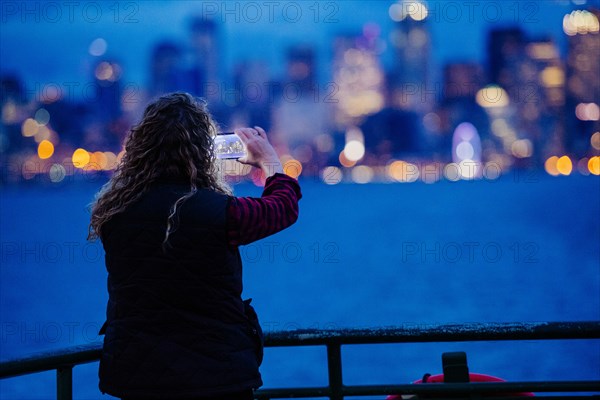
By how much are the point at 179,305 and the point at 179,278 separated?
3.1 inches

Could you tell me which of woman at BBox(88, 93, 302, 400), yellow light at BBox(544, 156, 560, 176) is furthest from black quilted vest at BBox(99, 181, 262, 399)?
yellow light at BBox(544, 156, 560, 176)

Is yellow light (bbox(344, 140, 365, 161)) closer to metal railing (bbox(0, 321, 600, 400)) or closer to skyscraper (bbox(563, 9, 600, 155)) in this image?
skyscraper (bbox(563, 9, 600, 155))

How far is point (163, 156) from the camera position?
8.26ft

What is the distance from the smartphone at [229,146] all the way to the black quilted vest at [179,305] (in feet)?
1.13

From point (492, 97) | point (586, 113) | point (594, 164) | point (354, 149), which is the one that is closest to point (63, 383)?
point (354, 149)

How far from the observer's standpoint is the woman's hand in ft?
8.86

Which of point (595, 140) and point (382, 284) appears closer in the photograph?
point (382, 284)

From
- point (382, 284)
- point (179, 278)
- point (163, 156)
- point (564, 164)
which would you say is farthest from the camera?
point (564, 164)

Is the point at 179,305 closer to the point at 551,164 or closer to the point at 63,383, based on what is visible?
the point at 63,383

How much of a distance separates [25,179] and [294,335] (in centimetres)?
16812

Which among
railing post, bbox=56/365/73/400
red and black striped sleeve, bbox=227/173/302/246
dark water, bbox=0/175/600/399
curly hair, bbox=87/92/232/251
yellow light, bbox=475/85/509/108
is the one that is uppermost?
yellow light, bbox=475/85/509/108

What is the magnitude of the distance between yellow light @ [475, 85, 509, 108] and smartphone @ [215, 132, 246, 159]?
400 ft

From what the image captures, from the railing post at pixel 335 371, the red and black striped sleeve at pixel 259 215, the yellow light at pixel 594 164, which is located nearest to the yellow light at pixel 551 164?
the yellow light at pixel 594 164

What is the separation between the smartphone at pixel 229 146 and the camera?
2.78 meters
